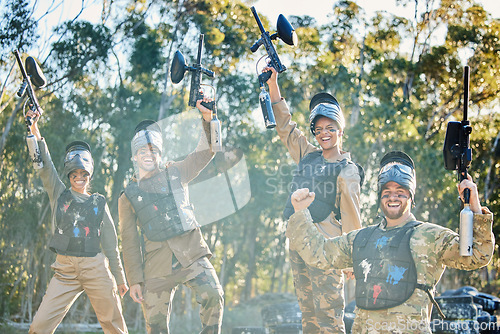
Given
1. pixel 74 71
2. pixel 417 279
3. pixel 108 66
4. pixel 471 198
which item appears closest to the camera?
pixel 471 198

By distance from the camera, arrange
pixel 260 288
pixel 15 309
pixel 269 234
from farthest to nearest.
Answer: pixel 260 288
pixel 269 234
pixel 15 309

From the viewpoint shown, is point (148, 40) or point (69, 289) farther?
point (148, 40)

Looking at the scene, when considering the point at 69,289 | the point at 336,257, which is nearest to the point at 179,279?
the point at 69,289

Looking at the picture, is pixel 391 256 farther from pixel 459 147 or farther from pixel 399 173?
pixel 459 147

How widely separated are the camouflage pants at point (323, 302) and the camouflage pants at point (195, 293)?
793 millimetres

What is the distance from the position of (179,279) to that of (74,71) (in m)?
12.0

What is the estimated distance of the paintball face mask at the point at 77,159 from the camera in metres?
5.98

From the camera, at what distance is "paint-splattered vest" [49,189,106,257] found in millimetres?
5797

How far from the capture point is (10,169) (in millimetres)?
15406

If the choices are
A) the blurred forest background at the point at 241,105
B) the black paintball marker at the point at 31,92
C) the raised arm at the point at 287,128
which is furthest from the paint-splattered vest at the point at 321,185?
the blurred forest background at the point at 241,105

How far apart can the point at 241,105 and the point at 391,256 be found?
57.0 feet

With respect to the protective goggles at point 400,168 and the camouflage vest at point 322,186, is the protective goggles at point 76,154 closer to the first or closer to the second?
the camouflage vest at point 322,186

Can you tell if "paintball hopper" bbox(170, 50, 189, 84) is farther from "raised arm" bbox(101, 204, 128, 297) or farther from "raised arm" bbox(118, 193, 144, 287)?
"raised arm" bbox(101, 204, 128, 297)

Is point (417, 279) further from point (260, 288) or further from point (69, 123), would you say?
point (260, 288)
